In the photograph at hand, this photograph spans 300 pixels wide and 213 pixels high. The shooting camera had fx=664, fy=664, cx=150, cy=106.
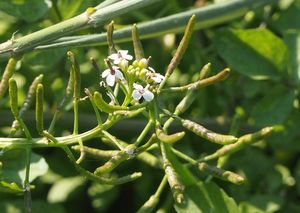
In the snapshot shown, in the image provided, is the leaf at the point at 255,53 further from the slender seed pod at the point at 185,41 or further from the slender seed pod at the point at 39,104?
the slender seed pod at the point at 39,104

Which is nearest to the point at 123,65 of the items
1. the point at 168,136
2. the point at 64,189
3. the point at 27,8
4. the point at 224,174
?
the point at 168,136

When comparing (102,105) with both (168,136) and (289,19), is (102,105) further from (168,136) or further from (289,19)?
(289,19)

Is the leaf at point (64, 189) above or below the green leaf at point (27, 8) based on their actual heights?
below

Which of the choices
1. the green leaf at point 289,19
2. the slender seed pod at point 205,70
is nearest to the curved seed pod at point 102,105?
the slender seed pod at point 205,70

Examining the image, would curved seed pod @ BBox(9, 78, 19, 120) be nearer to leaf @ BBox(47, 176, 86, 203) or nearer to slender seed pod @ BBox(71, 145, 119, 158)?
slender seed pod @ BBox(71, 145, 119, 158)

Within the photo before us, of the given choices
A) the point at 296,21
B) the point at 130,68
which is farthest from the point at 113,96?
the point at 296,21

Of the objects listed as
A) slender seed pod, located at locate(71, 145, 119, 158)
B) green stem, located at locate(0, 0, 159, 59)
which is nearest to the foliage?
green stem, located at locate(0, 0, 159, 59)
